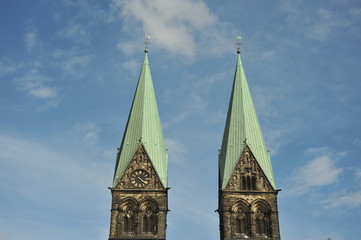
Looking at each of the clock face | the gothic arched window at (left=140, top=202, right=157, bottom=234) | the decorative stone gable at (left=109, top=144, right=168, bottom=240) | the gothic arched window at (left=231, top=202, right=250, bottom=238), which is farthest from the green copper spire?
the gothic arched window at (left=231, top=202, right=250, bottom=238)

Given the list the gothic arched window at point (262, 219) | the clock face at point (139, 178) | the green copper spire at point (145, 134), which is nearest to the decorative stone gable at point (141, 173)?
the clock face at point (139, 178)

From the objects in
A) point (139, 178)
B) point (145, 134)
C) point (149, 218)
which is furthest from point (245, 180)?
point (145, 134)

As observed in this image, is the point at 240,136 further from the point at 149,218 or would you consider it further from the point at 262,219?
the point at 149,218

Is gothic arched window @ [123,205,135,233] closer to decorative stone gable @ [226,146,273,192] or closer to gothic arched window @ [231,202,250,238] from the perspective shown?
gothic arched window @ [231,202,250,238]

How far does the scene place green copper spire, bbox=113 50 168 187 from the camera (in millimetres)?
42406

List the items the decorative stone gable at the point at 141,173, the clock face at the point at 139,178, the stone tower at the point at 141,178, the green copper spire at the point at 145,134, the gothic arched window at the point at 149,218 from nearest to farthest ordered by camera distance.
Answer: the gothic arched window at the point at 149,218 < the stone tower at the point at 141,178 < the decorative stone gable at the point at 141,173 < the clock face at the point at 139,178 < the green copper spire at the point at 145,134

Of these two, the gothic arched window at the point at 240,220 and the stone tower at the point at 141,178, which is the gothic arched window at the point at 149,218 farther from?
the gothic arched window at the point at 240,220

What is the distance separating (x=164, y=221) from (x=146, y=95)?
11.7 m

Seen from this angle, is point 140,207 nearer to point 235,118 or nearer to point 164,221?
point 164,221

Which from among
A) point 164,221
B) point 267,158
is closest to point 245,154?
point 267,158

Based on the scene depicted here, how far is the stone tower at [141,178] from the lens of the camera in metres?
39.5

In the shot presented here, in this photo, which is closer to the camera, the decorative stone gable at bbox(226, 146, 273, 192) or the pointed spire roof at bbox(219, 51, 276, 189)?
the decorative stone gable at bbox(226, 146, 273, 192)

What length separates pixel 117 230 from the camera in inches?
1548

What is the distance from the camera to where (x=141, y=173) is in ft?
137
